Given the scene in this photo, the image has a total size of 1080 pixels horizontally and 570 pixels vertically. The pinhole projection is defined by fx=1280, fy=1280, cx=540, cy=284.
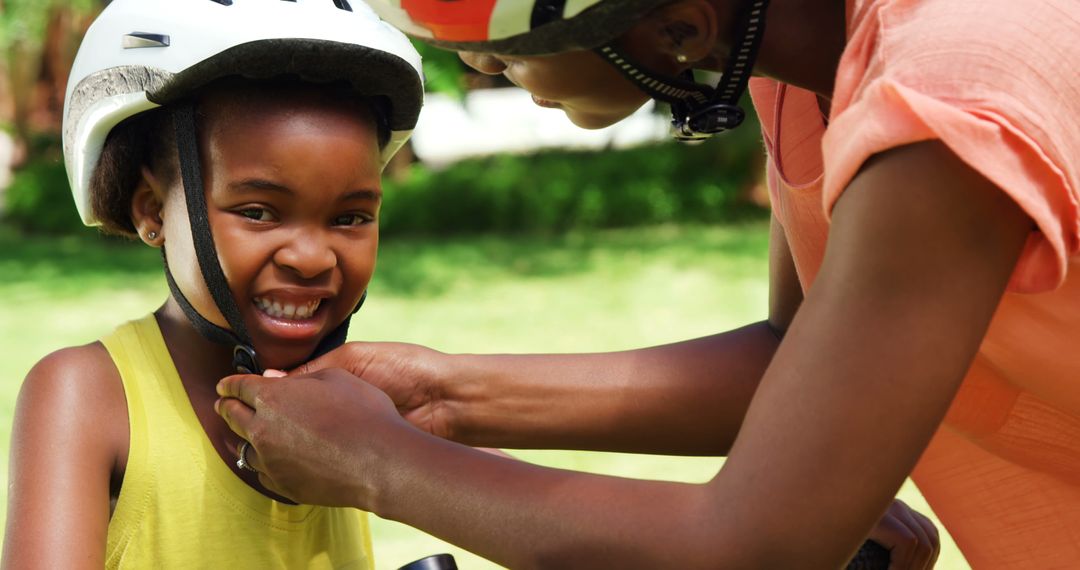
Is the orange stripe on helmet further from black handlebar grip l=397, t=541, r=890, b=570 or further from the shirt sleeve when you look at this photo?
black handlebar grip l=397, t=541, r=890, b=570

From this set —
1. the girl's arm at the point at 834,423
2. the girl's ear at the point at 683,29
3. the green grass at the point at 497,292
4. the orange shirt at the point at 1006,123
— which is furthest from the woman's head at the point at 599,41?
the green grass at the point at 497,292

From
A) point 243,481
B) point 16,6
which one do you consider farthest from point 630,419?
point 16,6

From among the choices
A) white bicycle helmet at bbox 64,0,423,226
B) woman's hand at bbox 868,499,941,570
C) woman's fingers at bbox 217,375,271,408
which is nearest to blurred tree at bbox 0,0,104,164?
white bicycle helmet at bbox 64,0,423,226

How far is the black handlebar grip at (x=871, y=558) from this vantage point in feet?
7.42

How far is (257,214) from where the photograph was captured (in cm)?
262

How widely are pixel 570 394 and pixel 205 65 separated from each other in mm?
1005

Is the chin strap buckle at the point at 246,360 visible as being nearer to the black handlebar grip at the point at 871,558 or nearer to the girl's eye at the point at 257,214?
the girl's eye at the point at 257,214

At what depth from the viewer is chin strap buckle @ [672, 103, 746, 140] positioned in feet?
6.86

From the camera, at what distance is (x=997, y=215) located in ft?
5.04

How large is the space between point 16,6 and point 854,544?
10.4 m

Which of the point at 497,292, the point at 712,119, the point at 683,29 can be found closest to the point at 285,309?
the point at 712,119

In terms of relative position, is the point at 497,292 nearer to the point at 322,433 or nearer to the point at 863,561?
the point at 863,561

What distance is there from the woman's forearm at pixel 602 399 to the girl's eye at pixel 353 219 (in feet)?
1.20

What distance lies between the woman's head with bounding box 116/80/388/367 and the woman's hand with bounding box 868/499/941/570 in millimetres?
1168
